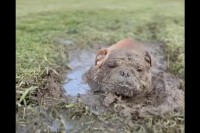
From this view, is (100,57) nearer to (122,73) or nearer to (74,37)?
(122,73)

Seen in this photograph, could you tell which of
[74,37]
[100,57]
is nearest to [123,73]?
[100,57]

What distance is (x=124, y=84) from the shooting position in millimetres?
5117

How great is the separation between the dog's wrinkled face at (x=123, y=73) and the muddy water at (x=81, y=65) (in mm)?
189

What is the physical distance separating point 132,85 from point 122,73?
0.17 metres

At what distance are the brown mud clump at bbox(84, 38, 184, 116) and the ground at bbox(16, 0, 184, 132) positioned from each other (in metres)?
0.28

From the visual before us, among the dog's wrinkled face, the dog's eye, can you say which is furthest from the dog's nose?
the dog's eye

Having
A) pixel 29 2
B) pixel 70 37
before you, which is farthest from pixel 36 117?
pixel 29 2

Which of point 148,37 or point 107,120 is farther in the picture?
point 148,37

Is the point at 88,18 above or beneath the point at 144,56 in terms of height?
above

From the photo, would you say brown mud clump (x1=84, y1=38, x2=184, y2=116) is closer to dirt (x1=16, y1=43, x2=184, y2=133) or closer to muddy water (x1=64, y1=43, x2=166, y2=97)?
dirt (x1=16, y1=43, x2=184, y2=133)

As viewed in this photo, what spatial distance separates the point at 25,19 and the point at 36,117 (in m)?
4.91

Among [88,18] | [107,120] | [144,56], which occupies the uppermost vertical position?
[88,18]

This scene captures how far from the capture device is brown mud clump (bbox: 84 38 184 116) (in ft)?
16.2

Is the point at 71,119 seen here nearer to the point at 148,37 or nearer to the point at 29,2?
the point at 148,37
